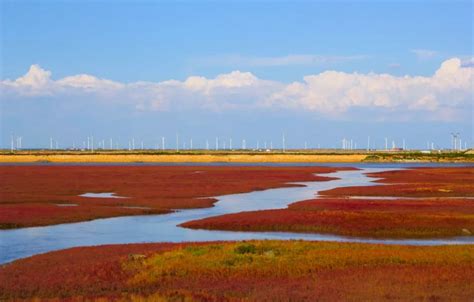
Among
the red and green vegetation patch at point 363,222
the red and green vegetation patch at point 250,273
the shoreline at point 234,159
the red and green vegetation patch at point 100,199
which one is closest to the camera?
the red and green vegetation patch at point 250,273

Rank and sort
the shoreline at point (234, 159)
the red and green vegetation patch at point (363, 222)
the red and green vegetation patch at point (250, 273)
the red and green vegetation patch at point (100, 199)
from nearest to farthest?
the red and green vegetation patch at point (250, 273), the red and green vegetation patch at point (363, 222), the red and green vegetation patch at point (100, 199), the shoreline at point (234, 159)

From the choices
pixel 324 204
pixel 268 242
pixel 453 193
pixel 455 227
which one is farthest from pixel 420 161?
pixel 268 242

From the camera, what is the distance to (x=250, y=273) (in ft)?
77.7

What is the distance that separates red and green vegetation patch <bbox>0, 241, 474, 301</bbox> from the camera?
20.7 meters

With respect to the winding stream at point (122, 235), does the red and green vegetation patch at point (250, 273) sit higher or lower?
higher

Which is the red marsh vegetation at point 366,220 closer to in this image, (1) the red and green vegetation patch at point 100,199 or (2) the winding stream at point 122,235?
(2) the winding stream at point 122,235

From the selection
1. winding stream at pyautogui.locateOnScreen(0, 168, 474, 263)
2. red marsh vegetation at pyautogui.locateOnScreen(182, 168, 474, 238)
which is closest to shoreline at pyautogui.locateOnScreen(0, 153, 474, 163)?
red marsh vegetation at pyautogui.locateOnScreen(182, 168, 474, 238)

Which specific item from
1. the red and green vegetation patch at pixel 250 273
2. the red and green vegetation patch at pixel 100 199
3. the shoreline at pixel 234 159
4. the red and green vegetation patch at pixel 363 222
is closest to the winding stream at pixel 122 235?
the red and green vegetation patch at pixel 363 222

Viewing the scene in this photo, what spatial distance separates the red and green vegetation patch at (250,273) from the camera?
67.8 ft

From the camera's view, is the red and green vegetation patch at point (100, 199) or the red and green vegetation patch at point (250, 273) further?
the red and green vegetation patch at point (100, 199)

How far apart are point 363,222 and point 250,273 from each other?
1679cm

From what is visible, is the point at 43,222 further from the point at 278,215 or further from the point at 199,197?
the point at 199,197

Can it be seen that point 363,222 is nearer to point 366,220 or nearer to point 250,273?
point 366,220

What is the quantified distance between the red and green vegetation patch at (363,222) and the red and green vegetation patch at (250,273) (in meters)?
7.80
